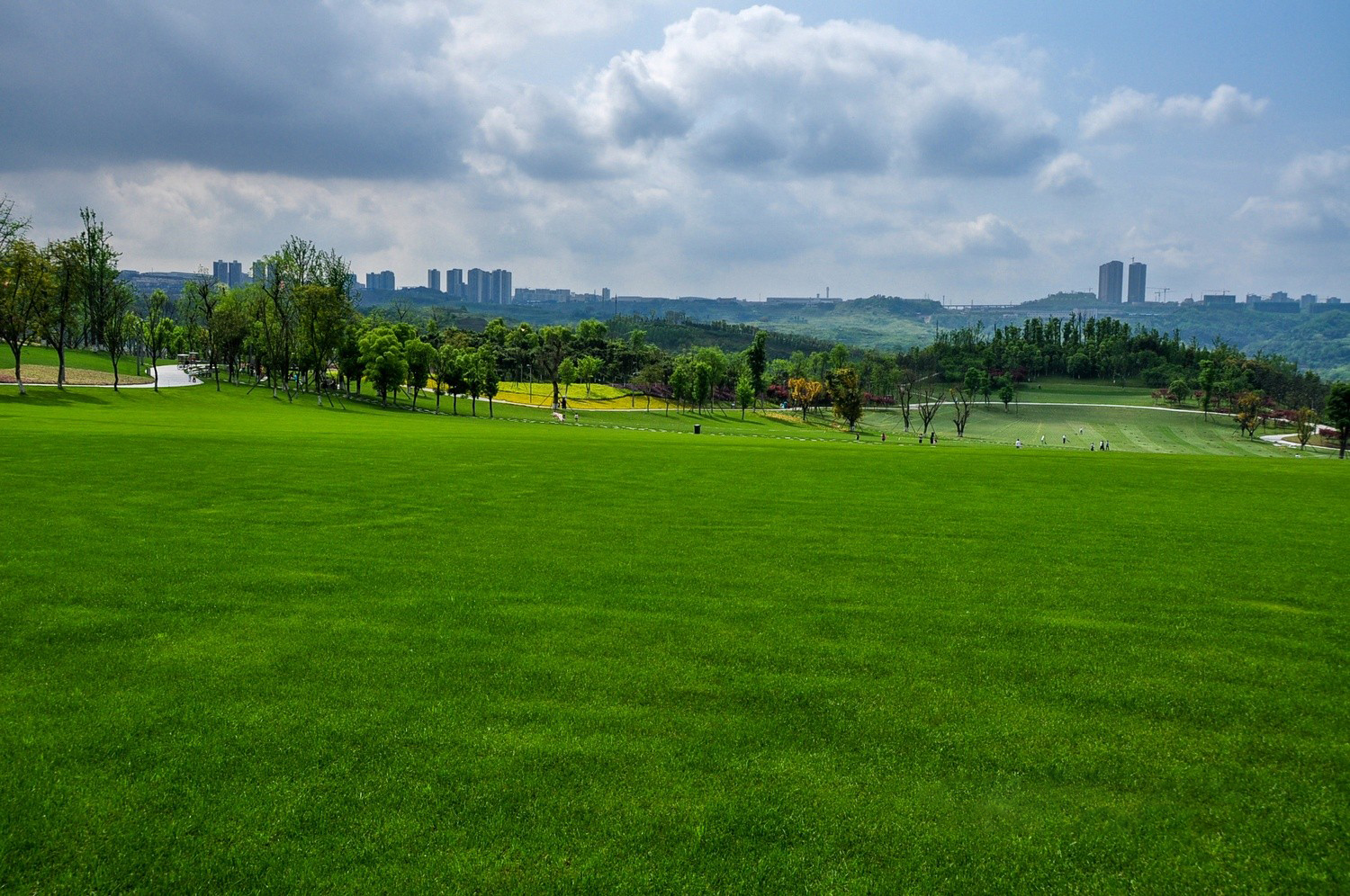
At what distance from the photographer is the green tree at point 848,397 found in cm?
11081

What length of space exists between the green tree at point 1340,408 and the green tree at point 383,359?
4546 inches

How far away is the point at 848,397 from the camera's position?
11394cm

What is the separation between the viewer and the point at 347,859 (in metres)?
6.34

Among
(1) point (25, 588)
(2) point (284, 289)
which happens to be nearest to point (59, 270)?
(2) point (284, 289)

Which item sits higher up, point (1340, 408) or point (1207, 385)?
point (1207, 385)

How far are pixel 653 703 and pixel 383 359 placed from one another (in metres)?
85.5

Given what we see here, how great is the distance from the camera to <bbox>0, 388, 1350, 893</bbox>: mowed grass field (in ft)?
21.3

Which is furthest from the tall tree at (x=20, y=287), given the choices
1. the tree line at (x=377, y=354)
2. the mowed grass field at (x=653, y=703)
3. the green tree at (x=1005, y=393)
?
the green tree at (x=1005, y=393)

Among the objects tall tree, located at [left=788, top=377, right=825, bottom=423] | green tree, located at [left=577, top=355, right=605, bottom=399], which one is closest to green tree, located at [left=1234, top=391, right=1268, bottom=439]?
tall tree, located at [left=788, top=377, right=825, bottom=423]

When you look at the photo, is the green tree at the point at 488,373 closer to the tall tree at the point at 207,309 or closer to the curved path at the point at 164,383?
the tall tree at the point at 207,309

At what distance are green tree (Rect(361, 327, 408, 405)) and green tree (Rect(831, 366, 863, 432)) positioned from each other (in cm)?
6325

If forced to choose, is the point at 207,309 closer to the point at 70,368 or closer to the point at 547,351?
the point at 70,368

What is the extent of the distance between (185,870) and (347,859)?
1.30m

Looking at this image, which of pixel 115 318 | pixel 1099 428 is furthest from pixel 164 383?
pixel 1099 428
